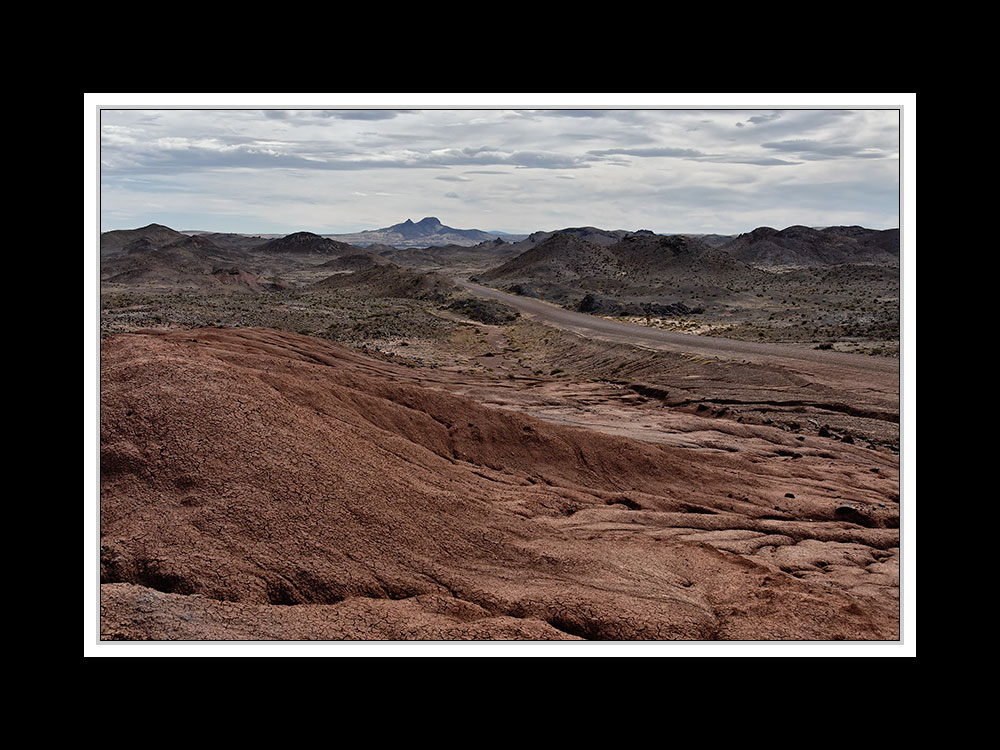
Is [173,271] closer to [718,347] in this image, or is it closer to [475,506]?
[718,347]

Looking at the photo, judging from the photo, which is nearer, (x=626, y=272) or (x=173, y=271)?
(x=173, y=271)

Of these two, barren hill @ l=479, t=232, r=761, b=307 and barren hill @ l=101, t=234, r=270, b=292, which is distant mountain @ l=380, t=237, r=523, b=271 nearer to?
barren hill @ l=479, t=232, r=761, b=307

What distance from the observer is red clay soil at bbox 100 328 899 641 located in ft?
23.0

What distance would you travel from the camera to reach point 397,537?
8.27 meters

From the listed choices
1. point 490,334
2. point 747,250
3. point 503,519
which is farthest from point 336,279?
point 503,519

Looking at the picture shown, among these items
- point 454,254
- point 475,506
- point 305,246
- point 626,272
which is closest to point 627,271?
point 626,272

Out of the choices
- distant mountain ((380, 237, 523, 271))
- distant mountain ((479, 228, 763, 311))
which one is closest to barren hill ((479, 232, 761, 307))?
distant mountain ((479, 228, 763, 311))

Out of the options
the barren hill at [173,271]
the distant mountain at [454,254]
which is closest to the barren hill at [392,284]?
the barren hill at [173,271]

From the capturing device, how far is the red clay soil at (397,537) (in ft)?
23.0

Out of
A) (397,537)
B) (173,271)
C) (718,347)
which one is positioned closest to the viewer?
(397,537)

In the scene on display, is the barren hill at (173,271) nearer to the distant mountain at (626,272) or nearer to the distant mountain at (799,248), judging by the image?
the distant mountain at (626,272)

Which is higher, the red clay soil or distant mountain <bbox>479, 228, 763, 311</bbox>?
distant mountain <bbox>479, 228, 763, 311</bbox>
